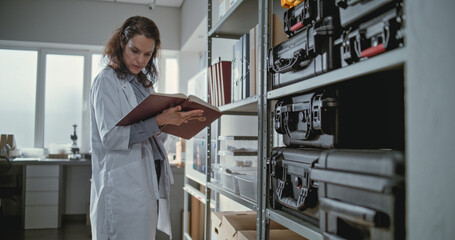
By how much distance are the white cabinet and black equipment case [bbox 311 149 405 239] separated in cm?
425

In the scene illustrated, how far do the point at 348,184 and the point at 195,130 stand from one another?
107 centimetres

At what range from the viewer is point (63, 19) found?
16.6 feet

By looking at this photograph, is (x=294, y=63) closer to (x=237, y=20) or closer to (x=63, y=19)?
(x=237, y=20)

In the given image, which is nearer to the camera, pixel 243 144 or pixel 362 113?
pixel 362 113

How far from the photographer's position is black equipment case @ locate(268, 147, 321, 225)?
104 centimetres

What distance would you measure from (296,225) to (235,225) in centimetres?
63

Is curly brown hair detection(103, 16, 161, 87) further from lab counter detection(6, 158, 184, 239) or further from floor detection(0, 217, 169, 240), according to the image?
lab counter detection(6, 158, 184, 239)

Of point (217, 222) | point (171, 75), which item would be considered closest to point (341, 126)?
point (217, 222)

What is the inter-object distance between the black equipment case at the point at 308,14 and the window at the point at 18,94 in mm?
5017

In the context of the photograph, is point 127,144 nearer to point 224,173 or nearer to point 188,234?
point 224,173

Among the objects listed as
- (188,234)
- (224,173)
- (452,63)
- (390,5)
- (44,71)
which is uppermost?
(44,71)

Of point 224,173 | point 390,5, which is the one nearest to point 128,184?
point 224,173

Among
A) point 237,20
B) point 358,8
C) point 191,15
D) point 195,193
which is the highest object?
point 191,15

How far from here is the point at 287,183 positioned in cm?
119
